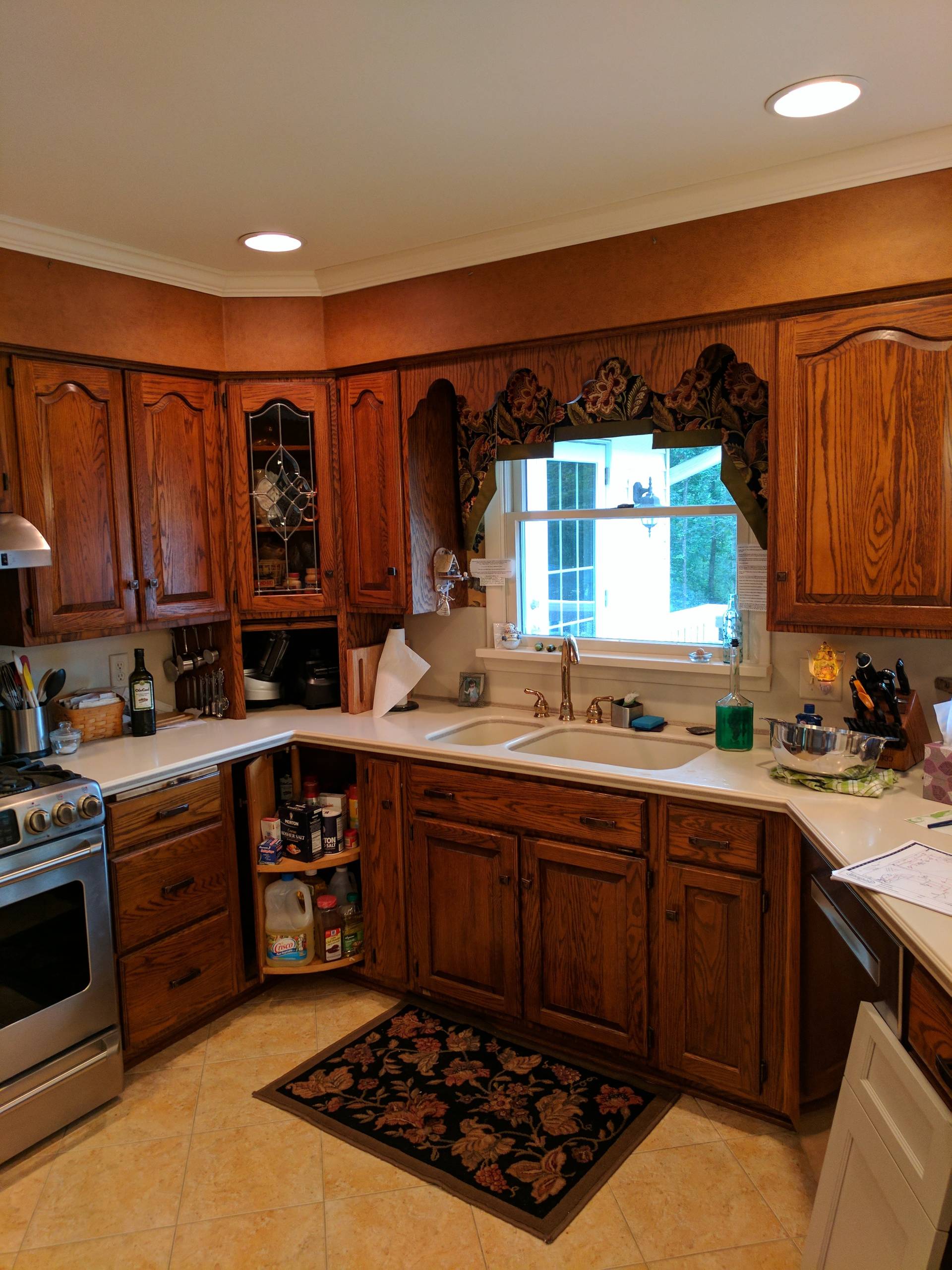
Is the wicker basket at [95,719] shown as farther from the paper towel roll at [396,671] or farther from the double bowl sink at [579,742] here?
the double bowl sink at [579,742]

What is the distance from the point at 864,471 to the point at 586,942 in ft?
4.86

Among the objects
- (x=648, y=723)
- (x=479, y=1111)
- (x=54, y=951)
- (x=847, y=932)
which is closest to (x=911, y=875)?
(x=847, y=932)

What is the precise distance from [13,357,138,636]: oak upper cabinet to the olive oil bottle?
0.58 ft

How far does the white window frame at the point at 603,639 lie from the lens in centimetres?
283

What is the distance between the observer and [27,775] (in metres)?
2.49

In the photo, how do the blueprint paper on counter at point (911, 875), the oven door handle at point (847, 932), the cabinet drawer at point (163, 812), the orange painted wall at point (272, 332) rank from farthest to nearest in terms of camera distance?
the orange painted wall at point (272, 332) < the cabinet drawer at point (163, 812) < the oven door handle at point (847, 932) < the blueprint paper on counter at point (911, 875)

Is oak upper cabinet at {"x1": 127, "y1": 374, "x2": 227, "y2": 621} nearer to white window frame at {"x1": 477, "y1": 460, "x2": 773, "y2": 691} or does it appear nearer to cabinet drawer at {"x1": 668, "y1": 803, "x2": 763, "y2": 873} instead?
white window frame at {"x1": 477, "y1": 460, "x2": 773, "y2": 691}

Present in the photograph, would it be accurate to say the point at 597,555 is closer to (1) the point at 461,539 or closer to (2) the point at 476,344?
(1) the point at 461,539

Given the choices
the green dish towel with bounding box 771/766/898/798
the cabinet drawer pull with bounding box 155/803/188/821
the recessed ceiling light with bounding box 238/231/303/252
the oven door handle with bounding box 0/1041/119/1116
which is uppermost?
the recessed ceiling light with bounding box 238/231/303/252

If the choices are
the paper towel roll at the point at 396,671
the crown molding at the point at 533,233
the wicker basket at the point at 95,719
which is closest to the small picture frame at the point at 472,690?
the paper towel roll at the point at 396,671

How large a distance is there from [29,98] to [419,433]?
1566 millimetres

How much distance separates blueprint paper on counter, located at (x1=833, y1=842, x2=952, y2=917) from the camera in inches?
64.7

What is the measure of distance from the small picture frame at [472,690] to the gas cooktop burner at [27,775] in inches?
53.9

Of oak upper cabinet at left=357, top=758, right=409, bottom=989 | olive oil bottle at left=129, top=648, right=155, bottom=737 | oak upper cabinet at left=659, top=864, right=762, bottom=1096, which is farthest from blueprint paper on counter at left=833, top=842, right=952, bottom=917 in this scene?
olive oil bottle at left=129, top=648, right=155, bottom=737
